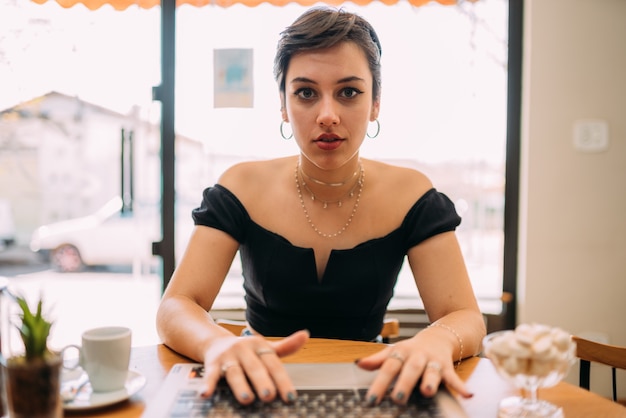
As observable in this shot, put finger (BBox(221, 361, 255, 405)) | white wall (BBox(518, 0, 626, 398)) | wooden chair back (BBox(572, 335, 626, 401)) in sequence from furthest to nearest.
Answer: white wall (BBox(518, 0, 626, 398)) < wooden chair back (BBox(572, 335, 626, 401)) < finger (BBox(221, 361, 255, 405))

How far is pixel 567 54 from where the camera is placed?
7.40ft

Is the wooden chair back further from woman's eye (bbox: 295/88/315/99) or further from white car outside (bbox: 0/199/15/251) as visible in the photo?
white car outside (bbox: 0/199/15/251)

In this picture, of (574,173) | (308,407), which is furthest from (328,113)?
(574,173)

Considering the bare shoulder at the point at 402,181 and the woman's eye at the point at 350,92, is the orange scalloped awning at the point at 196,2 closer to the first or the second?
the bare shoulder at the point at 402,181

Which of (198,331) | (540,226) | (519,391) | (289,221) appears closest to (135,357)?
(198,331)

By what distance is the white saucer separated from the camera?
735 mm

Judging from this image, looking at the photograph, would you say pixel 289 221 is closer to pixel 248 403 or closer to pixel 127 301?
pixel 248 403

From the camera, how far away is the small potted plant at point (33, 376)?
588mm

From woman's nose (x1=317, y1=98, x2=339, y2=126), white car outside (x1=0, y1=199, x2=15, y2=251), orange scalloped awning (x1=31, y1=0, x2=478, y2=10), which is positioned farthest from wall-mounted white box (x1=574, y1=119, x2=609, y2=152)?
white car outside (x1=0, y1=199, x2=15, y2=251)

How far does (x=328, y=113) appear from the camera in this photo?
46.7 inches

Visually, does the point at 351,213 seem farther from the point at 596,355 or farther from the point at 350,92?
the point at 596,355

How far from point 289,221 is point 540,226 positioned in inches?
56.5

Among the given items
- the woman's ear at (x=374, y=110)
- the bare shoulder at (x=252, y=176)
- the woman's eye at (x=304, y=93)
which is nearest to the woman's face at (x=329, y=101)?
the woman's eye at (x=304, y=93)

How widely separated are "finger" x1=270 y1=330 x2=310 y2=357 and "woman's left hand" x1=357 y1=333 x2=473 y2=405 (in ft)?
0.30
